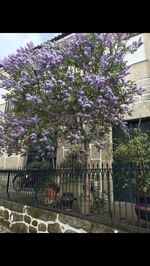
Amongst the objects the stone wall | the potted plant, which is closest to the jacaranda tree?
the potted plant

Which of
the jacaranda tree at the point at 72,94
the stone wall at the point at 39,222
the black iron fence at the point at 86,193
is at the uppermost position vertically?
the jacaranda tree at the point at 72,94

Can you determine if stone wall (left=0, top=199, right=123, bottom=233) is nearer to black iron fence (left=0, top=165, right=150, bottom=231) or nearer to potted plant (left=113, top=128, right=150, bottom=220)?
black iron fence (left=0, top=165, right=150, bottom=231)

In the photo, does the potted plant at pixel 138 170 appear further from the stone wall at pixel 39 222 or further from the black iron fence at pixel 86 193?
the stone wall at pixel 39 222

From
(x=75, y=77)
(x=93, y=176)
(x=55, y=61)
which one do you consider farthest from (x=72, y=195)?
(x=55, y=61)

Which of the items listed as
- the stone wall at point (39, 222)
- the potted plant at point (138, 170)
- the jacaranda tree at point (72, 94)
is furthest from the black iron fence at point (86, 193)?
the jacaranda tree at point (72, 94)

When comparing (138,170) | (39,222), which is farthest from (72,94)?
(39,222)

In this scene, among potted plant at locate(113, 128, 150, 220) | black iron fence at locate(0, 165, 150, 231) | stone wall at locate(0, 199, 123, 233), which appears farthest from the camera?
stone wall at locate(0, 199, 123, 233)

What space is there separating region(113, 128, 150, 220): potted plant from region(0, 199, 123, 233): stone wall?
62 centimetres

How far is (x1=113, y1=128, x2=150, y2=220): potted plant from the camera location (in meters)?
3.33

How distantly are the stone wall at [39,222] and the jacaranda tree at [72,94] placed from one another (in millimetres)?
1468

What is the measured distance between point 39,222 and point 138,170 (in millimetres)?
2607

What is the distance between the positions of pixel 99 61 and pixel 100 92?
1.09 meters

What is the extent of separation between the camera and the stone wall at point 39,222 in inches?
142
